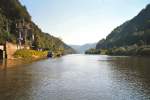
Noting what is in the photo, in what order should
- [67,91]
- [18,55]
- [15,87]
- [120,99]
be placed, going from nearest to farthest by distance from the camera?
1. [120,99]
2. [67,91]
3. [15,87]
4. [18,55]

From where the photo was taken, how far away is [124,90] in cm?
3531

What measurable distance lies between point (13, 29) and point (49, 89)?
5791 inches

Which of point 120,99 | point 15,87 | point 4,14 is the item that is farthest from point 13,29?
point 120,99

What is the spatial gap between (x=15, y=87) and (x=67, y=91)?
7.95 meters

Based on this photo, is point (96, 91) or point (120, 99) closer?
point (120, 99)

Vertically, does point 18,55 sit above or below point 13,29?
below

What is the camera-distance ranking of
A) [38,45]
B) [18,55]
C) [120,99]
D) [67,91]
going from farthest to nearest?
[38,45]
[18,55]
[67,91]
[120,99]

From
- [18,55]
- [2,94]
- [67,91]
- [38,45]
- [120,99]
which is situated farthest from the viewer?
[38,45]

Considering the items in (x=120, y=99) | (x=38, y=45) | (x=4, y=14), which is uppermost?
(x=4, y=14)

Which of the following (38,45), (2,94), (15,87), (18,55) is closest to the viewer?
(2,94)

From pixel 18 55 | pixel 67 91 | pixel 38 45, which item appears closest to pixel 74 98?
pixel 67 91

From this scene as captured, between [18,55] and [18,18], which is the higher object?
[18,18]

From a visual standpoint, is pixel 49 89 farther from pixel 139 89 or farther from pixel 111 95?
pixel 139 89

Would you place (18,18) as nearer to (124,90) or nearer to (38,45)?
(38,45)
